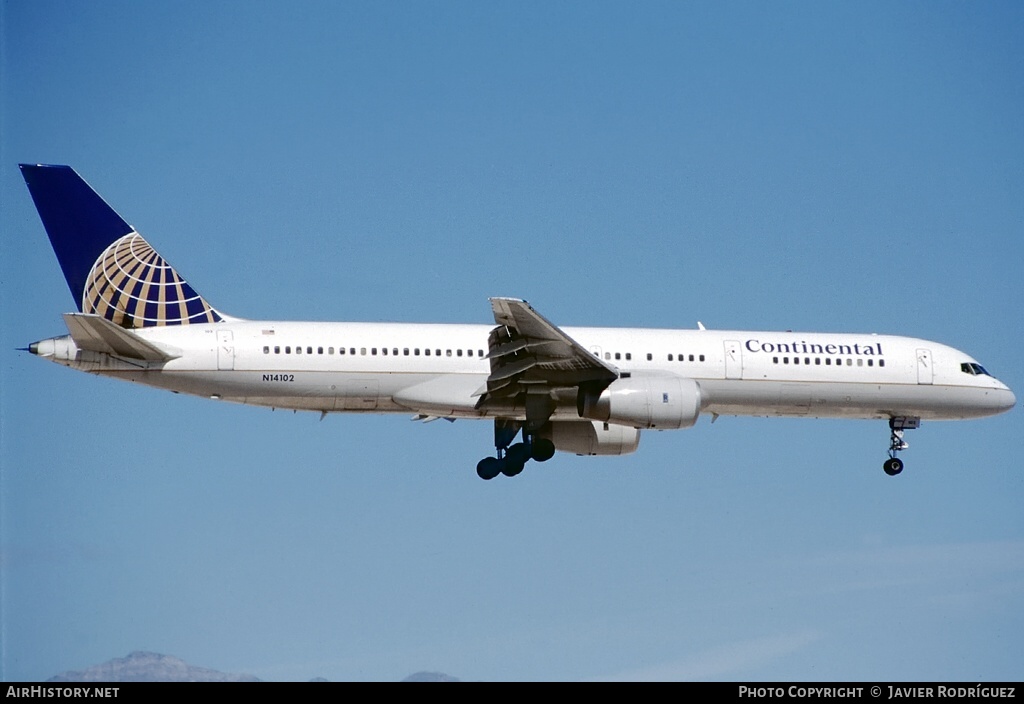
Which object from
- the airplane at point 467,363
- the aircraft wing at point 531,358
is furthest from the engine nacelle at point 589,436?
the aircraft wing at point 531,358

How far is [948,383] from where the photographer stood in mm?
39125

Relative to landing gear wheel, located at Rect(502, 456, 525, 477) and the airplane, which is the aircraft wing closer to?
the airplane

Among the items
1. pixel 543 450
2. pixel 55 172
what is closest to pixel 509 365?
pixel 543 450

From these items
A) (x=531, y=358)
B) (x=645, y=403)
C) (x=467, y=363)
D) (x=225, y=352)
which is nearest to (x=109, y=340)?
(x=225, y=352)

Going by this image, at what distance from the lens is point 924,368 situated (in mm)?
38969

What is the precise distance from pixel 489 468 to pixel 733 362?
688 cm

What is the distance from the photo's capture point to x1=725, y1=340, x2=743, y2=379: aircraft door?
37312mm

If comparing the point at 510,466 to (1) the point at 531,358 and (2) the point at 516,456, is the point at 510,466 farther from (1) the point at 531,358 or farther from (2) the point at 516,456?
(1) the point at 531,358

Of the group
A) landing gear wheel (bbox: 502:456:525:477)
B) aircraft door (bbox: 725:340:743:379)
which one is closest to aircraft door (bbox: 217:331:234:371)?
landing gear wheel (bbox: 502:456:525:477)

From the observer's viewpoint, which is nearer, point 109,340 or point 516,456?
point 109,340

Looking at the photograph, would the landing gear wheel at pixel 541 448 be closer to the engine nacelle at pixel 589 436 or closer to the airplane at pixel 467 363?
the airplane at pixel 467 363

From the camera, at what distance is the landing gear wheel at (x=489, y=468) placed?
122ft

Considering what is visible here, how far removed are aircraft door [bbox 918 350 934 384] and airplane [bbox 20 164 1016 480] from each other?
0.25ft
